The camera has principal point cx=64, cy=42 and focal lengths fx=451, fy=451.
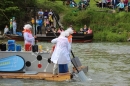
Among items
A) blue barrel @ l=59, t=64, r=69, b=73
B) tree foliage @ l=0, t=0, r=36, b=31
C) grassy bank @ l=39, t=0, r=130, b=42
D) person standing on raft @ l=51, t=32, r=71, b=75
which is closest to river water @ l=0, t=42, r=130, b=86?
blue barrel @ l=59, t=64, r=69, b=73

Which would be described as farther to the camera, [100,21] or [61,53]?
[100,21]

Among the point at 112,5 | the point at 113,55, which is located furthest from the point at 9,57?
the point at 112,5

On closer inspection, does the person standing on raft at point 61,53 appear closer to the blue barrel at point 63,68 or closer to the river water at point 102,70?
the blue barrel at point 63,68

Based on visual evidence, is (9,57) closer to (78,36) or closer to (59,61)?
(59,61)

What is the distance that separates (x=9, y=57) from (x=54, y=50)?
5.51 ft

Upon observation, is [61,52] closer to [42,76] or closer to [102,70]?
[42,76]

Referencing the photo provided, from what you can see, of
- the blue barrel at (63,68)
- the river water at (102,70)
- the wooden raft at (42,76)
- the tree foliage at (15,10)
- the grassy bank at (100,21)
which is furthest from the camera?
the tree foliage at (15,10)

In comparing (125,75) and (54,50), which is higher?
(54,50)

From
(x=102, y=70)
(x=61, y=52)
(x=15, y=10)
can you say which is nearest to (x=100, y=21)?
(x=15, y=10)

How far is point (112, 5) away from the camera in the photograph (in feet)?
135

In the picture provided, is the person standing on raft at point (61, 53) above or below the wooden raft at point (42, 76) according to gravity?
above

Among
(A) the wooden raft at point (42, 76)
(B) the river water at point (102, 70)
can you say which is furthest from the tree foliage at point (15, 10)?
(A) the wooden raft at point (42, 76)

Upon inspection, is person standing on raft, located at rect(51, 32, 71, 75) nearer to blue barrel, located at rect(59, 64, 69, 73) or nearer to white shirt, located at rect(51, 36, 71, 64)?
white shirt, located at rect(51, 36, 71, 64)

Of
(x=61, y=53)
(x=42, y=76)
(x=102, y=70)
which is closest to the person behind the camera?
(x=61, y=53)
